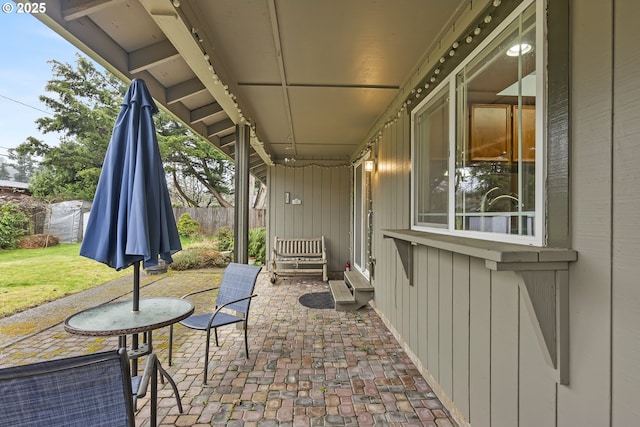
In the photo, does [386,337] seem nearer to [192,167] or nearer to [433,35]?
[433,35]

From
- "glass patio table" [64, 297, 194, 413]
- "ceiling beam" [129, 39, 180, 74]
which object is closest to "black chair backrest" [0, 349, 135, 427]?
"glass patio table" [64, 297, 194, 413]

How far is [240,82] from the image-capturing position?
303 centimetres

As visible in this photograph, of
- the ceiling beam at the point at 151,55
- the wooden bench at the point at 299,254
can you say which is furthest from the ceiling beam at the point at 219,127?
the wooden bench at the point at 299,254

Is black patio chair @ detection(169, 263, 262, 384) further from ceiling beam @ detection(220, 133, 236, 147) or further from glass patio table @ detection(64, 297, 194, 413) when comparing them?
ceiling beam @ detection(220, 133, 236, 147)

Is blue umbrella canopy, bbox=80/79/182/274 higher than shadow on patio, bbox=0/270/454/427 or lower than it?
higher

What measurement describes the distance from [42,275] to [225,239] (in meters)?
4.32

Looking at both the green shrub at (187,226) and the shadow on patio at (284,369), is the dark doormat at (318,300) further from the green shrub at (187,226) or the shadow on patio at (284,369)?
the green shrub at (187,226)

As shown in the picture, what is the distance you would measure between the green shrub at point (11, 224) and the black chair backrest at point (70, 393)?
8.46 meters

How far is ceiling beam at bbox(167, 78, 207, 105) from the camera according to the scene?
125 inches

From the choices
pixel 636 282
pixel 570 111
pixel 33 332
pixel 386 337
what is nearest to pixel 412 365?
pixel 386 337

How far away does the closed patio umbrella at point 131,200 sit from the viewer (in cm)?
174

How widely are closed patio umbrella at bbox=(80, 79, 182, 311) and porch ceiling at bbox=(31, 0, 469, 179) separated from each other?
0.52 meters

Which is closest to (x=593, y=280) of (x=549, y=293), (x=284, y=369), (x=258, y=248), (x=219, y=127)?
(x=549, y=293)

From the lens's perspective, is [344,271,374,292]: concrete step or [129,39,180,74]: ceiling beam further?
[344,271,374,292]: concrete step
